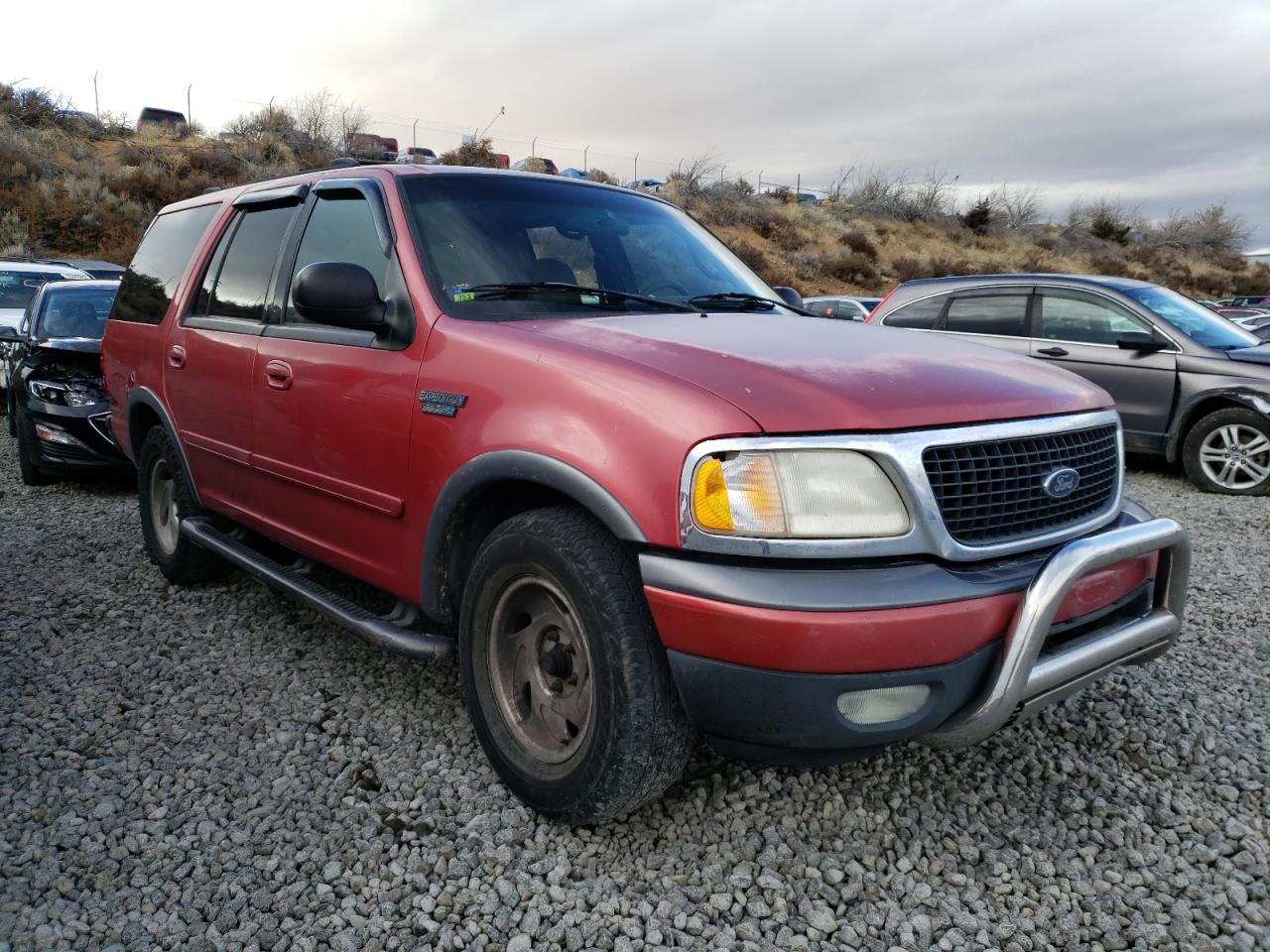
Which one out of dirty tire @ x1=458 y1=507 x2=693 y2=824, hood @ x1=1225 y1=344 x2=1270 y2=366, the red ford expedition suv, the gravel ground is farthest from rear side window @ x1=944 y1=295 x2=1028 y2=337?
dirty tire @ x1=458 y1=507 x2=693 y2=824

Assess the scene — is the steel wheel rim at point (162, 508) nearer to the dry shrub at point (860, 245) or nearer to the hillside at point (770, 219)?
the hillside at point (770, 219)

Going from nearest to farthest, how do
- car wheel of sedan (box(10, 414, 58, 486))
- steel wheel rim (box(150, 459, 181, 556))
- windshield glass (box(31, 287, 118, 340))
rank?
steel wheel rim (box(150, 459, 181, 556))
car wheel of sedan (box(10, 414, 58, 486))
windshield glass (box(31, 287, 118, 340))

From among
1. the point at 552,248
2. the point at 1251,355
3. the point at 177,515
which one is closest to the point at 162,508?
the point at 177,515

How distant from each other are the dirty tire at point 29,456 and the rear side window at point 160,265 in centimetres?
239

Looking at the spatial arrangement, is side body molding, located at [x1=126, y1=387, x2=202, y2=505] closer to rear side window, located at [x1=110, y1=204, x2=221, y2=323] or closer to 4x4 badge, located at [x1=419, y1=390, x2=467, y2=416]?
rear side window, located at [x1=110, y1=204, x2=221, y2=323]

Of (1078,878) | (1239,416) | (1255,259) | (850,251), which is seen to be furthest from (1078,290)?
(1255,259)

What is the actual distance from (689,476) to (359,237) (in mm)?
1815

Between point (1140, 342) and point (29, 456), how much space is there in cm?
860

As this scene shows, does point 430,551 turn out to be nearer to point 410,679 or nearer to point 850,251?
point 410,679

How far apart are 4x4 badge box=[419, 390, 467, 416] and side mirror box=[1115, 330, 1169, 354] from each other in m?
6.58

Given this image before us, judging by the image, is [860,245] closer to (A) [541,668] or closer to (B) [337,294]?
(B) [337,294]

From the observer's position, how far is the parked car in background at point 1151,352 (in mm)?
6875

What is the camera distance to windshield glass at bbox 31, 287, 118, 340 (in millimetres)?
7436

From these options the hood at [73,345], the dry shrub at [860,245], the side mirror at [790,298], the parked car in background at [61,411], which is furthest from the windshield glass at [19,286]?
the dry shrub at [860,245]
